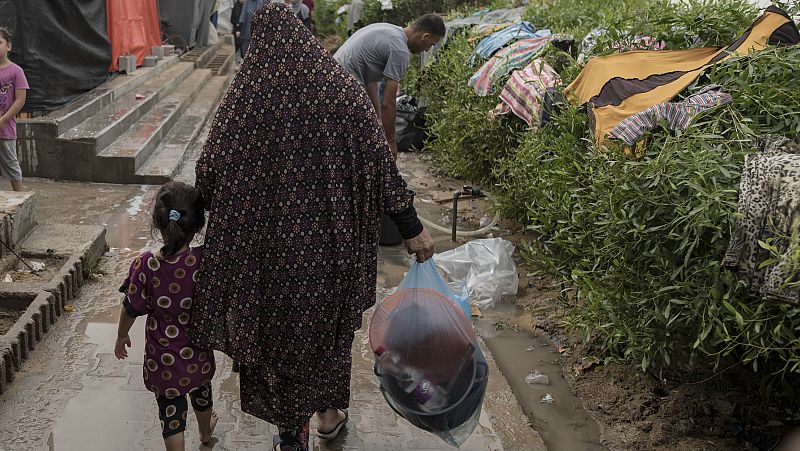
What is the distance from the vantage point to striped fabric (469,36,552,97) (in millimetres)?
7023

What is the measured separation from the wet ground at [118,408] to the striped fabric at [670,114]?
4.87ft

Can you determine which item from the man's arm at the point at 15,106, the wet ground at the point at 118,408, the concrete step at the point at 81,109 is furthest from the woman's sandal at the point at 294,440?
the concrete step at the point at 81,109

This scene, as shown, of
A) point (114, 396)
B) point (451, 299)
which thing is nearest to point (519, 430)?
point (451, 299)

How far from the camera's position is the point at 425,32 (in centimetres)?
588

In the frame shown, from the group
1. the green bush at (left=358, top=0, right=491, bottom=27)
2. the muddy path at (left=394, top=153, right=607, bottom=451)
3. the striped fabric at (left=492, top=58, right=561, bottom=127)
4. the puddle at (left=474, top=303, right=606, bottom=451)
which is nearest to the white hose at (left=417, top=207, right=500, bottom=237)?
the muddy path at (left=394, top=153, right=607, bottom=451)

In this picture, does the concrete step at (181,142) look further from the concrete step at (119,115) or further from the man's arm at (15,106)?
the man's arm at (15,106)

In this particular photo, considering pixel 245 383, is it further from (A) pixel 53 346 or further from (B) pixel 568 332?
(B) pixel 568 332

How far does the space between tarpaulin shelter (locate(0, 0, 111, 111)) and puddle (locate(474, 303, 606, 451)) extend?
5.40 metres

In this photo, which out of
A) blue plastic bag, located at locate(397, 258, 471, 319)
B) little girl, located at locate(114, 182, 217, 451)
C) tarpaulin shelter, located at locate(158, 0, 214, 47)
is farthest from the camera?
tarpaulin shelter, located at locate(158, 0, 214, 47)

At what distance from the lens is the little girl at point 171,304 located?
2.93m

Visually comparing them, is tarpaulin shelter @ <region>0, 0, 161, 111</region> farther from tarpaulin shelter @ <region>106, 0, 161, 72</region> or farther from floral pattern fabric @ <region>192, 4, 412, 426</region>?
floral pattern fabric @ <region>192, 4, 412, 426</region>

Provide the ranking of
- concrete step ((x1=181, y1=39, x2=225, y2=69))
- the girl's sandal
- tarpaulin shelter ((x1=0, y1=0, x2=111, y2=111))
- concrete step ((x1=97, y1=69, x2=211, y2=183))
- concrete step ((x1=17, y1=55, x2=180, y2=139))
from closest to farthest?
the girl's sandal
concrete step ((x1=17, y1=55, x2=180, y2=139))
concrete step ((x1=97, y1=69, x2=211, y2=183))
tarpaulin shelter ((x1=0, y1=0, x2=111, y2=111))
concrete step ((x1=181, y1=39, x2=225, y2=69))

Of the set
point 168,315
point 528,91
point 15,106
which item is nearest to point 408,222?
point 168,315

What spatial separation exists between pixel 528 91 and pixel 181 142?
447 centimetres
